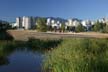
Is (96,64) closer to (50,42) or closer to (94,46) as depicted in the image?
(94,46)

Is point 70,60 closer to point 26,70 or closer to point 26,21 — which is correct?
point 26,70

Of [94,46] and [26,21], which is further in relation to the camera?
[26,21]

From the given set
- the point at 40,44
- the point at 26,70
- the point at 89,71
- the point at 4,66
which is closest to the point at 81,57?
the point at 89,71

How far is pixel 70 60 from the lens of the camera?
9.48 m

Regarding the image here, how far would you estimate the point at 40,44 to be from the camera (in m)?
29.9

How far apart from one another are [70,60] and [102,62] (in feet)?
3.62

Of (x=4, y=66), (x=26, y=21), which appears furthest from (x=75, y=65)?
(x=26, y=21)

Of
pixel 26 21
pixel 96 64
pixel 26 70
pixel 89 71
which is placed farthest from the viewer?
pixel 26 21

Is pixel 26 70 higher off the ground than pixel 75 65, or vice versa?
pixel 75 65

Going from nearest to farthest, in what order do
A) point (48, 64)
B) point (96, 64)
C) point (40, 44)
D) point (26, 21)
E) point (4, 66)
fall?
point (96, 64) → point (48, 64) → point (4, 66) → point (40, 44) → point (26, 21)

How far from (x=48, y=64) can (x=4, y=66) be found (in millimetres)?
4156

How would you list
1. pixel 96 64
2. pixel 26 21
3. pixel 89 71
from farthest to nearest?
pixel 26 21 → pixel 96 64 → pixel 89 71

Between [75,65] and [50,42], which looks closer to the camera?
[75,65]

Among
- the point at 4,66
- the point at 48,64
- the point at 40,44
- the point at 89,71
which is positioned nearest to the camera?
the point at 89,71
